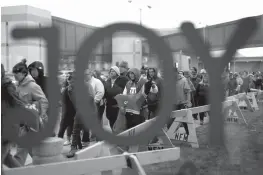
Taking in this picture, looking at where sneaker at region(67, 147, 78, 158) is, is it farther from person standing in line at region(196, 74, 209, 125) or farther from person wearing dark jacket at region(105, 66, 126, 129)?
person standing in line at region(196, 74, 209, 125)

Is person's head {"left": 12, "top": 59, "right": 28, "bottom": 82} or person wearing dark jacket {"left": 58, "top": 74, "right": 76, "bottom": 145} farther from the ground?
person's head {"left": 12, "top": 59, "right": 28, "bottom": 82}

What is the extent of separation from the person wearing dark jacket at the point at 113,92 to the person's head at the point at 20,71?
6.32 feet

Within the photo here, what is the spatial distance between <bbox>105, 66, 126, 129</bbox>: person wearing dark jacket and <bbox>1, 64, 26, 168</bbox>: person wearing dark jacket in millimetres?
2323

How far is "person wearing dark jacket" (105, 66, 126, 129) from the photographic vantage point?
15.9 feet

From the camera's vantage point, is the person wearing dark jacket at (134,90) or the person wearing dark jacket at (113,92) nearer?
the person wearing dark jacket at (134,90)

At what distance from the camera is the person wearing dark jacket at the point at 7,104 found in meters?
2.50

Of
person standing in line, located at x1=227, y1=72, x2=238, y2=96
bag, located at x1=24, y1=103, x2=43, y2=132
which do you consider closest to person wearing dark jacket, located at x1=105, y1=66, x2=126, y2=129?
person standing in line, located at x1=227, y1=72, x2=238, y2=96

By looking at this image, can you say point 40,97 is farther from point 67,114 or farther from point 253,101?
point 253,101

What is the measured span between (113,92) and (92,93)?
1.04 metres

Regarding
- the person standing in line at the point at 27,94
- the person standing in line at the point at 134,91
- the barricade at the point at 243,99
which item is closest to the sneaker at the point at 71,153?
the person standing in line at the point at 134,91

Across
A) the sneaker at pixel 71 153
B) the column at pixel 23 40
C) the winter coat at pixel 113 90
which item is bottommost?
the sneaker at pixel 71 153

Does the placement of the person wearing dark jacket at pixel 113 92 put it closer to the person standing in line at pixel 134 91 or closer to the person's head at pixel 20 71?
the person standing in line at pixel 134 91

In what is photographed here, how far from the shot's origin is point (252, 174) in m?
3.52

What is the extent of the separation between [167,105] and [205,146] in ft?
6.91
